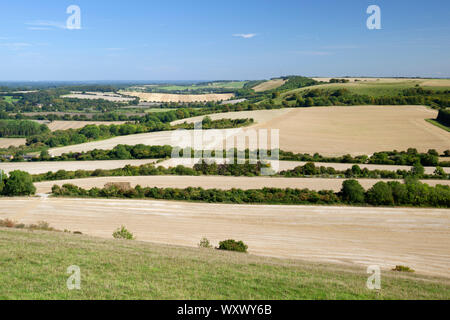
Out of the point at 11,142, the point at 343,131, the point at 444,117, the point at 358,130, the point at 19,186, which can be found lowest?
the point at 19,186

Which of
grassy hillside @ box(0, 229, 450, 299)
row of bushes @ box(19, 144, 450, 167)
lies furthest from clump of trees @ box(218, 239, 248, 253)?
row of bushes @ box(19, 144, 450, 167)

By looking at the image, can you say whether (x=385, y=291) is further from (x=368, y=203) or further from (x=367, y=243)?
(x=368, y=203)

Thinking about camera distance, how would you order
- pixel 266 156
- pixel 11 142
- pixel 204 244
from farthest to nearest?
pixel 11 142 → pixel 266 156 → pixel 204 244

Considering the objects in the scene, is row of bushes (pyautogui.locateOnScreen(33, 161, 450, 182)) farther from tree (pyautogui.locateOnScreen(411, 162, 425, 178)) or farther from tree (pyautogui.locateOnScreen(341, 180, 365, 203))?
tree (pyautogui.locateOnScreen(341, 180, 365, 203))

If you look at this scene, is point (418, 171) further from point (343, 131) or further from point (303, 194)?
point (343, 131)

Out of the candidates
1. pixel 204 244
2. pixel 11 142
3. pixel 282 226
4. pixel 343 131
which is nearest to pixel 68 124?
pixel 11 142

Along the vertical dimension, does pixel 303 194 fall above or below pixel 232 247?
above
